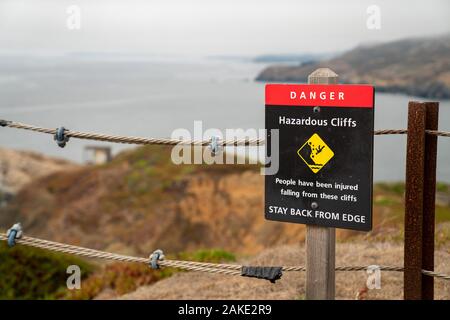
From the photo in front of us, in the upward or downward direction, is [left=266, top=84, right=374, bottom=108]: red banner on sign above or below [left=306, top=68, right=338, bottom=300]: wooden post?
above

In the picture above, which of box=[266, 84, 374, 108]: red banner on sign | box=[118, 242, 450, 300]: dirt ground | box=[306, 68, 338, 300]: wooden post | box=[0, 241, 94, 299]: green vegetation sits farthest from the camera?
box=[0, 241, 94, 299]: green vegetation

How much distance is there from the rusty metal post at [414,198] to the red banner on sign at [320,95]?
48 centimetres

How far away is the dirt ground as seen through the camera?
18.2ft

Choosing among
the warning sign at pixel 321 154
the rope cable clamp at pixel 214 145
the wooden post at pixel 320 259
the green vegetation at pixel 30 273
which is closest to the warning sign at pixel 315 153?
the warning sign at pixel 321 154

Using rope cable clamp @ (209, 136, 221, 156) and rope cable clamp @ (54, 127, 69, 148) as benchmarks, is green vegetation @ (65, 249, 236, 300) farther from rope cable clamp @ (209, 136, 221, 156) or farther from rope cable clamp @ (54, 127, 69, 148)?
rope cable clamp @ (209, 136, 221, 156)

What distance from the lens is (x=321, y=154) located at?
3527mm

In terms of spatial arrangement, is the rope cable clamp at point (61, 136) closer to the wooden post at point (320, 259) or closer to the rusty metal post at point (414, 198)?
the wooden post at point (320, 259)

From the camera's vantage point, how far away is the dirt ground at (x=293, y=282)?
556cm

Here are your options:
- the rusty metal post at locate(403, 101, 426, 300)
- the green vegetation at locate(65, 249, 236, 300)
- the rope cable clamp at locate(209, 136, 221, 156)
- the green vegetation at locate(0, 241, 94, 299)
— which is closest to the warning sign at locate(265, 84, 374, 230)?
the rope cable clamp at locate(209, 136, 221, 156)

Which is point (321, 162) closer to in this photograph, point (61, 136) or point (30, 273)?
point (61, 136)

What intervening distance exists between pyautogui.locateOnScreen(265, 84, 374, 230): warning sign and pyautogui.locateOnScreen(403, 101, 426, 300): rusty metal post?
438 millimetres
